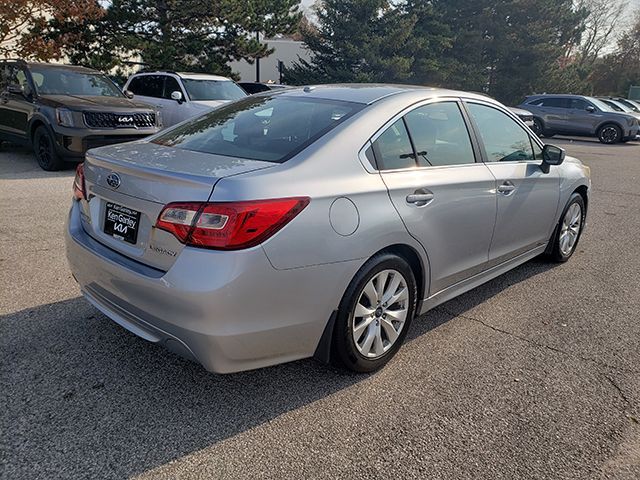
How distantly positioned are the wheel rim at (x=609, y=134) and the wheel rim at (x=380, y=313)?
65.0 ft

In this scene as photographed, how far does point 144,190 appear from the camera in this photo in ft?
8.53

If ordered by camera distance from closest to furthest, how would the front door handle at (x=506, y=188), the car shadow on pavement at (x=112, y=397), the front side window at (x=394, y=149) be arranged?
1. the car shadow on pavement at (x=112, y=397)
2. the front side window at (x=394, y=149)
3. the front door handle at (x=506, y=188)

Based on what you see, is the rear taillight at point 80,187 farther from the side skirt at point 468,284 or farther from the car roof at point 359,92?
the side skirt at point 468,284

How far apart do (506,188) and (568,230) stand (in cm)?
165

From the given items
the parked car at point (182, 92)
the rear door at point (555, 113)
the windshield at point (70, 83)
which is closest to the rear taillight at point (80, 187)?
the windshield at point (70, 83)

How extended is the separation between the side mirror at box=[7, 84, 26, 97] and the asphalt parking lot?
21.0ft

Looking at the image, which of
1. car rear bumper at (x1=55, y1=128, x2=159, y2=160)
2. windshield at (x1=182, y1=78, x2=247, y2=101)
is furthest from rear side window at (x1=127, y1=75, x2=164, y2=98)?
car rear bumper at (x1=55, y1=128, x2=159, y2=160)

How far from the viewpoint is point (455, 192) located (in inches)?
133

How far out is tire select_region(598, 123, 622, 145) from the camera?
19469 millimetres

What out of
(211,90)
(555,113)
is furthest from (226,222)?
(555,113)

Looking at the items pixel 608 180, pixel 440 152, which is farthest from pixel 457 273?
pixel 608 180

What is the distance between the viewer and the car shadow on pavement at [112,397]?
236 cm

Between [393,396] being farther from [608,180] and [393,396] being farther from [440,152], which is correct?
[608,180]

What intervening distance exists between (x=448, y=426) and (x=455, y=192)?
144cm
